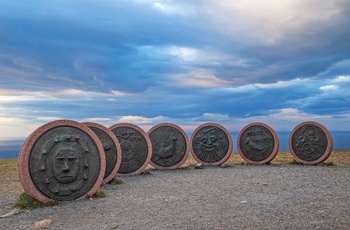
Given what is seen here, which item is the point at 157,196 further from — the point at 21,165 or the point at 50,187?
the point at 21,165

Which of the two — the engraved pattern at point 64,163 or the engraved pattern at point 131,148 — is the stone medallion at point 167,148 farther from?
the engraved pattern at point 64,163

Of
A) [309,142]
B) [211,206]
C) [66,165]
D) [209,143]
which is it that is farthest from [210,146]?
[66,165]

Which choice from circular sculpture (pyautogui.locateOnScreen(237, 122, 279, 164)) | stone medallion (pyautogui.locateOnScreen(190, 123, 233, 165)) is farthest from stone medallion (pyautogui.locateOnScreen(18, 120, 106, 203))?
circular sculpture (pyautogui.locateOnScreen(237, 122, 279, 164))

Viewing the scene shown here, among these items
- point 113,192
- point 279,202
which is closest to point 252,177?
point 279,202

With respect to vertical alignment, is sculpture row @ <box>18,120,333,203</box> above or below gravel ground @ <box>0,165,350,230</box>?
above

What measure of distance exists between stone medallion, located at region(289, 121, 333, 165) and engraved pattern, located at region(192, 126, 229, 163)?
10.7 ft

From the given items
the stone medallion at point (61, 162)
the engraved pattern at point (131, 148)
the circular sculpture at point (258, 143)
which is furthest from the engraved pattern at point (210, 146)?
the stone medallion at point (61, 162)

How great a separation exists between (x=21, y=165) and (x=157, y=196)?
3540 mm

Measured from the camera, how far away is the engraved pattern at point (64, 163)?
8.95m

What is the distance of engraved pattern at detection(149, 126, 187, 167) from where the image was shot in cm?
1582

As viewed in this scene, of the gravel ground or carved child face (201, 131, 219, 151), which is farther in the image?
carved child face (201, 131, 219, 151)

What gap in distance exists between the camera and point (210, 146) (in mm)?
16969

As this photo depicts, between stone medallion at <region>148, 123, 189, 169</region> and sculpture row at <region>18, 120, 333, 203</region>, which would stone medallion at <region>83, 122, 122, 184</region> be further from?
stone medallion at <region>148, 123, 189, 169</region>

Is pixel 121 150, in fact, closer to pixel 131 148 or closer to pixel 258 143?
pixel 131 148
